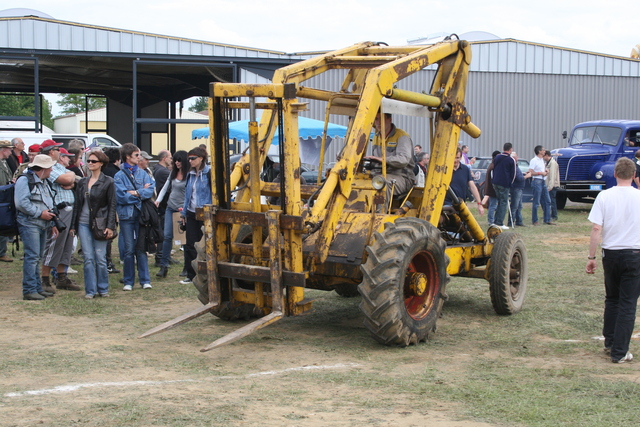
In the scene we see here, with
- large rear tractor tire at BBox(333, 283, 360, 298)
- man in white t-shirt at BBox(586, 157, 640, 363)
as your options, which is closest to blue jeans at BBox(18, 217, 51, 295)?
large rear tractor tire at BBox(333, 283, 360, 298)

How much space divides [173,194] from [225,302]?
420 centimetres

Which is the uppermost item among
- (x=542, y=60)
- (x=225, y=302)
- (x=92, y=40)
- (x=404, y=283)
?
→ (x=542, y=60)

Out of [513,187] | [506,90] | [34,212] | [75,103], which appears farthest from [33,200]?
[75,103]

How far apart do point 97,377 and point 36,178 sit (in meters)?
4.18

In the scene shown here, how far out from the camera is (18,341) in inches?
291

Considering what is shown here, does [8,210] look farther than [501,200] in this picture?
No

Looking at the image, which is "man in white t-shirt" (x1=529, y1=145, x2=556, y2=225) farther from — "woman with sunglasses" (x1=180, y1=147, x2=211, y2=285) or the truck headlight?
the truck headlight

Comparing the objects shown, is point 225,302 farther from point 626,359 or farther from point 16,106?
point 16,106

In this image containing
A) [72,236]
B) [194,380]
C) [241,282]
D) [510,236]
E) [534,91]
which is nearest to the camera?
[194,380]

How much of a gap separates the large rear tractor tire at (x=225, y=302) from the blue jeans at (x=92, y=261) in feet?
7.04

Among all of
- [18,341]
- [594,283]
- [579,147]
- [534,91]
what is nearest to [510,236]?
[594,283]

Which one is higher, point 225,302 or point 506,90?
point 506,90

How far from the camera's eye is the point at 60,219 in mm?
10055

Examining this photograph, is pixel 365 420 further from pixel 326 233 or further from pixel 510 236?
pixel 510 236
